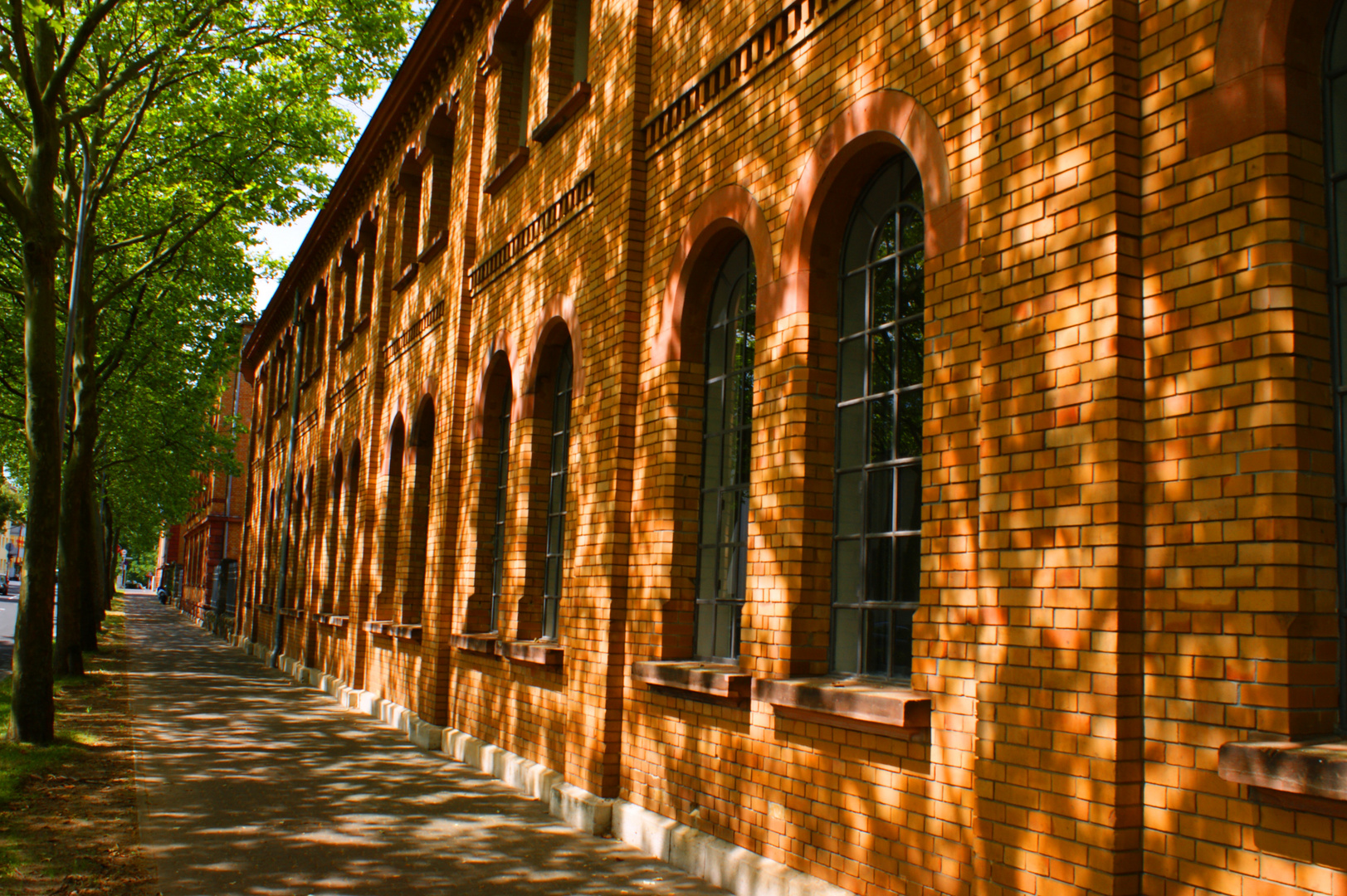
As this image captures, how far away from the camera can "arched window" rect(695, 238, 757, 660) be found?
7047mm

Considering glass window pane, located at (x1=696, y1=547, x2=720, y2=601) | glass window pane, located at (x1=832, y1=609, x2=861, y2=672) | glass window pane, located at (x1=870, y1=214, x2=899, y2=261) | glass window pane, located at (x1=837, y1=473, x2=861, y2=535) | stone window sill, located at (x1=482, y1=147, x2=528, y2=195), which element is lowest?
glass window pane, located at (x1=832, y1=609, x2=861, y2=672)

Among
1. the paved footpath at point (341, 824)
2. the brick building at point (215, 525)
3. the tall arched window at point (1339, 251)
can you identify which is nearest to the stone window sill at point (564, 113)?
the paved footpath at point (341, 824)

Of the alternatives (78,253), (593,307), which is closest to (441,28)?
(78,253)

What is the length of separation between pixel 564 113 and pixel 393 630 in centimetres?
723

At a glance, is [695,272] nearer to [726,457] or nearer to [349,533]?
[726,457]

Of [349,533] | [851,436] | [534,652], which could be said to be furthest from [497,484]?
[349,533]

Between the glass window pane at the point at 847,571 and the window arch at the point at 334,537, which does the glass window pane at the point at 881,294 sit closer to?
the glass window pane at the point at 847,571

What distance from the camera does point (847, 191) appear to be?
5824 mm

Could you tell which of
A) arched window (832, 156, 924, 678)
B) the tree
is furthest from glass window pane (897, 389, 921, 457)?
the tree

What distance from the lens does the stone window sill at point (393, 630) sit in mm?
12875

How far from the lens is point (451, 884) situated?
20.5ft

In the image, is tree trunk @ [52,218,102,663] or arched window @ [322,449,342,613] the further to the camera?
arched window @ [322,449,342,613]

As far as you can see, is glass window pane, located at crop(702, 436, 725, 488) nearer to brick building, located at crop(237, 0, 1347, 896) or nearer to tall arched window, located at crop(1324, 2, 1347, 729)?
brick building, located at crop(237, 0, 1347, 896)

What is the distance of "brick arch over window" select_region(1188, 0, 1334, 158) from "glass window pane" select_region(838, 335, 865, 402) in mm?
2403
